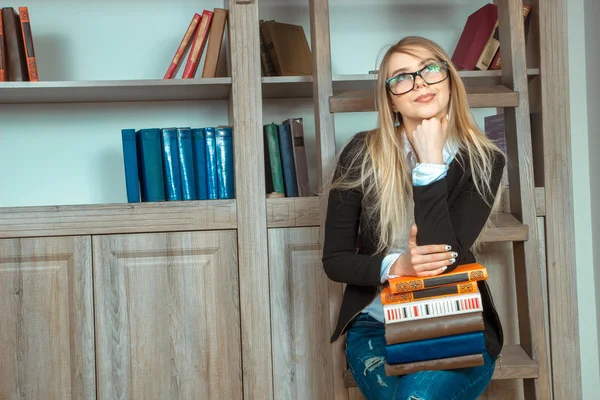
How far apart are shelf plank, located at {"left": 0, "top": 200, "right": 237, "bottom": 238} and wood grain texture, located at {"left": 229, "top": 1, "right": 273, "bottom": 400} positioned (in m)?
0.07

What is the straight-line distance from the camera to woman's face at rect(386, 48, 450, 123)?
57.7 inches

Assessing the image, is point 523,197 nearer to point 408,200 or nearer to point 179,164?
point 408,200

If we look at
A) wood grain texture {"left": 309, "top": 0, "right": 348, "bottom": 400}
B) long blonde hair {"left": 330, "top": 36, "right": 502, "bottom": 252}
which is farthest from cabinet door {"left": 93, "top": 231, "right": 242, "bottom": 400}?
long blonde hair {"left": 330, "top": 36, "right": 502, "bottom": 252}

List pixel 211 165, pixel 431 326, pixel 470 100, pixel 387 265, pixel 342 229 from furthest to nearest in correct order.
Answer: pixel 211 165 < pixel 470 100 < pixel 342 229 < pixel 387 265 < pixel 431 326

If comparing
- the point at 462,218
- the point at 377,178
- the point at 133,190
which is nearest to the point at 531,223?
Result: the point at 462,218

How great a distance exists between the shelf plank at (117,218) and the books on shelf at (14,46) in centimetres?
39

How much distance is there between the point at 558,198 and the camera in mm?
2088

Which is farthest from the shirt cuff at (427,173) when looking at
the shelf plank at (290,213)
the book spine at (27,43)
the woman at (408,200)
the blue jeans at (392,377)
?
the book spine at (27,43)

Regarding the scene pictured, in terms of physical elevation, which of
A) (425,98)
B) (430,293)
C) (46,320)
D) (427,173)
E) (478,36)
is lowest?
(46,320)

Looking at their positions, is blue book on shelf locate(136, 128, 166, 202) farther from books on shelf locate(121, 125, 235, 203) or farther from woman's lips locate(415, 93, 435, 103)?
woman's lips locate(415, 93, 435, 103)

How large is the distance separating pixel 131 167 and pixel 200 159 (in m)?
0.20

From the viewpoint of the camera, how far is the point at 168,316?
2.04 m

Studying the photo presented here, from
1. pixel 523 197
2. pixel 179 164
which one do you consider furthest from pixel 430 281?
pixel 179 164

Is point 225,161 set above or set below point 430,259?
above
